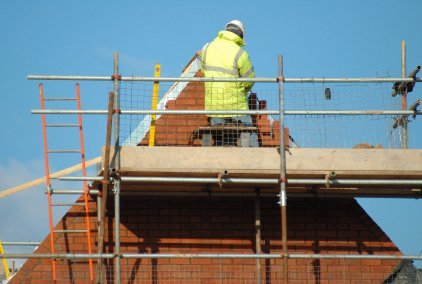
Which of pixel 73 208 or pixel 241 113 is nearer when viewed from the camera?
pixel 241 113

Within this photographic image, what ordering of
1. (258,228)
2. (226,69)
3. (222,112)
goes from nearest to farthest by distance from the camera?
(222,112), (258,228), (226,69)

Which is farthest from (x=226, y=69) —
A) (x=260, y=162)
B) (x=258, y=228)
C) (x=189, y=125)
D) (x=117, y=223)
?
(x=117, y=223)

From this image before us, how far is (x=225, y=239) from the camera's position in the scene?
17328 mm

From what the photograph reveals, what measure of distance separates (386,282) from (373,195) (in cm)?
123

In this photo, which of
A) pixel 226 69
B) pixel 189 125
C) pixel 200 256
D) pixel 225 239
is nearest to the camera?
pixel 200 256

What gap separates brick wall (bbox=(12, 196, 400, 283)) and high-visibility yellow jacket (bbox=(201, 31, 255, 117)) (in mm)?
1393

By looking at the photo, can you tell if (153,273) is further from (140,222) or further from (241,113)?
(241,113)

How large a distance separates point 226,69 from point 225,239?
2392mm

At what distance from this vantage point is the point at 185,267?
1697cm

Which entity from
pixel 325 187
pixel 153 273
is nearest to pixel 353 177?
pixel 325 187

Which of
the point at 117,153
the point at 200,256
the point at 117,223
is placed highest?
the point at 117,153

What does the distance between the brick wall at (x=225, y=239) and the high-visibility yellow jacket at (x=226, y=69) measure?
54.8 inches

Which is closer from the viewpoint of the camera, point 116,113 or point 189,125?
point 116,113

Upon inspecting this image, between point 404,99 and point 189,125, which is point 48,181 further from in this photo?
point 404,99
